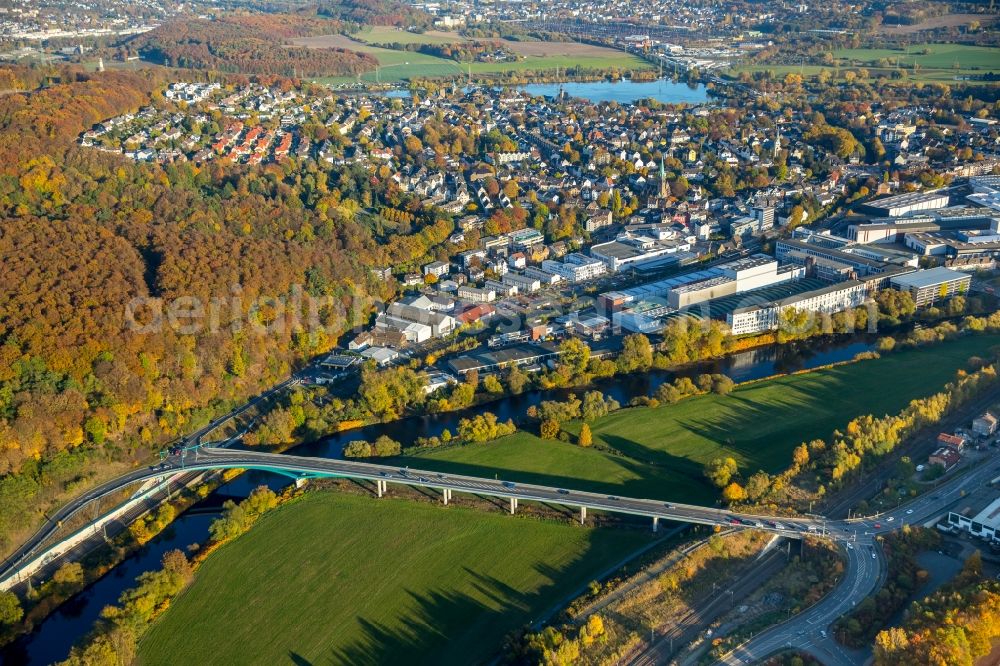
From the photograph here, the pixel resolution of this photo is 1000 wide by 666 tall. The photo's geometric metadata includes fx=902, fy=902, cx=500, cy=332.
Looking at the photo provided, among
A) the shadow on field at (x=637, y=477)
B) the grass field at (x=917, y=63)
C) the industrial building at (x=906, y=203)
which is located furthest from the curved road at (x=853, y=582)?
the grass field at (x=917, y=63)

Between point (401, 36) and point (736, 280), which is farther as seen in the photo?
point (401, 36)

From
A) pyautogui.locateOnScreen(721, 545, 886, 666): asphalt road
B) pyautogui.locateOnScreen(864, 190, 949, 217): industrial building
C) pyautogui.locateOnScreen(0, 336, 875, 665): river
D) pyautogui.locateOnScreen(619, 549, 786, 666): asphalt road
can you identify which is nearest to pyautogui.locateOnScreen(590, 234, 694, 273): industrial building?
pyautogui.locateOnScreen(0, 336, 875, 665): river

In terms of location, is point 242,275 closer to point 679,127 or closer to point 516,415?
point 516,415

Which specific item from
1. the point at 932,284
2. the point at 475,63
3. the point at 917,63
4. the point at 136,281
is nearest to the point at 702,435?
the point at 932,284

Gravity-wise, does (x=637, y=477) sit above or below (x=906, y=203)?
below

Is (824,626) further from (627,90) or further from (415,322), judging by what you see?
(627,90)

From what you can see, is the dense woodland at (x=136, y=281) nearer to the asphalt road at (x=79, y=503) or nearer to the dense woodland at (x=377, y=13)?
the asphalt road at (x=79, y=503)

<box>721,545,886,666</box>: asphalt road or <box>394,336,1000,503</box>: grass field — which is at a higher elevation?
<box>721,545,886,666</box>: asphalt road

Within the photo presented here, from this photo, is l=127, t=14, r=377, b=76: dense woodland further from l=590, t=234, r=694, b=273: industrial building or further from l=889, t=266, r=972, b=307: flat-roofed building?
l=889, t=266, r=972, b=307: flat-roofed building
